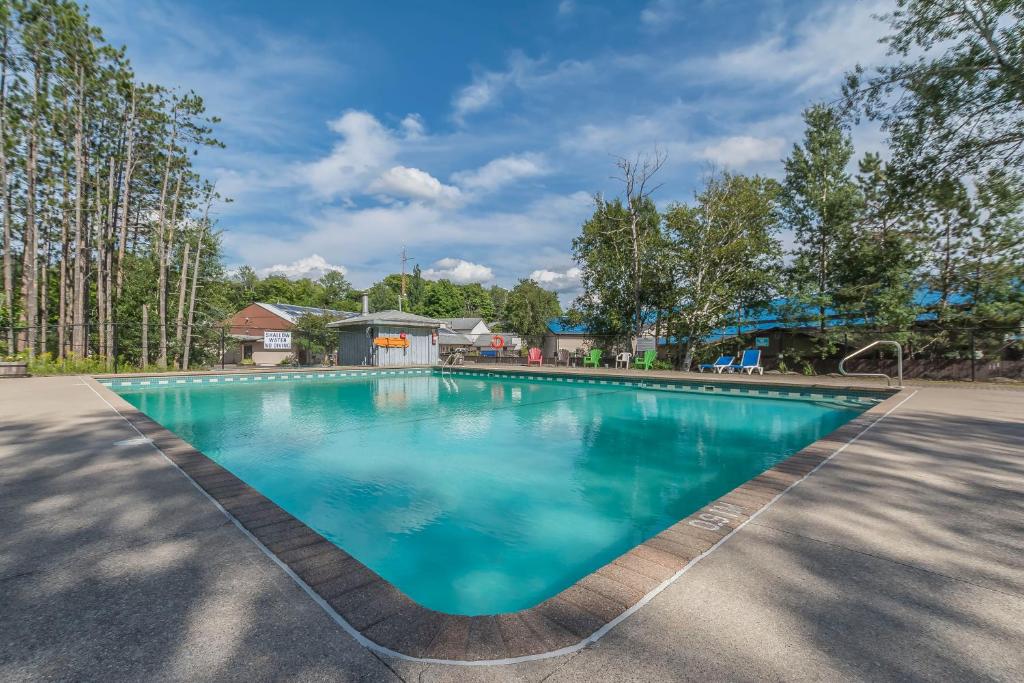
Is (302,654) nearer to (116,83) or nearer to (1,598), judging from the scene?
(1,598)

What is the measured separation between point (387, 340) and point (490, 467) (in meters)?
14.9

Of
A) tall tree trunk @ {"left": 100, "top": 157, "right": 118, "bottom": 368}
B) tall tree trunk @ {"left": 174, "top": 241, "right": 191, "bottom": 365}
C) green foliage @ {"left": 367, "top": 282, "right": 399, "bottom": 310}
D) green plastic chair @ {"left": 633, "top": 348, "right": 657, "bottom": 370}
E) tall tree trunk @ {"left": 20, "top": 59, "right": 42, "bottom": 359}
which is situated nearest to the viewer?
tall tree trunk @ {"left": 20, "top": 59, "right": 42, "bottom": 359}

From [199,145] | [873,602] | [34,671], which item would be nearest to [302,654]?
[34,671]

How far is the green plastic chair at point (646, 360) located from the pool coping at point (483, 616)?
14065 mm

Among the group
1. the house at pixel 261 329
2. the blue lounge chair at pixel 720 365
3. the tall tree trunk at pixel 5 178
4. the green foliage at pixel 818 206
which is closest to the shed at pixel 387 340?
the house at pixel 261 329

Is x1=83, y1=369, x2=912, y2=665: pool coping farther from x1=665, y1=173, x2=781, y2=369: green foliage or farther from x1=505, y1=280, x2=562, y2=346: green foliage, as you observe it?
x1=505, y1=280, x2=562, y2=346: green foliage

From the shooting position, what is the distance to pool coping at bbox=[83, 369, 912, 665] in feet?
4.78

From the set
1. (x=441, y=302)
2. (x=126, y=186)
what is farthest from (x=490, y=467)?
(x=441, y=302)

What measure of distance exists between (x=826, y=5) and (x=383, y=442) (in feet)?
38.9

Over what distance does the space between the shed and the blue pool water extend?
8.26 meters

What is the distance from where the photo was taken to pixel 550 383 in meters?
14.8

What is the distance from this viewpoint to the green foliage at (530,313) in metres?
31.9

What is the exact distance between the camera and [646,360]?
1667 cm

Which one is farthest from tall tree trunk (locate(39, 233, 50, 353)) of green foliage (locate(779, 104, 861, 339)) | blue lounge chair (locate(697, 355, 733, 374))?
green foliage (locate(779, 104, 861, 339))
